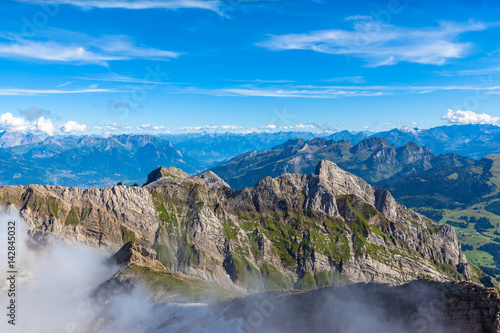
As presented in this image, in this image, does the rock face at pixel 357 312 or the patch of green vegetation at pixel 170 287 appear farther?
the patch of green vegetation at pixel 170 287

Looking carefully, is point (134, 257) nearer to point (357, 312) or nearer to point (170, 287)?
point (170, 287)

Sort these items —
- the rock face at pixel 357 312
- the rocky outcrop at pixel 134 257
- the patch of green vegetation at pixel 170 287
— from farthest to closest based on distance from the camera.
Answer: the rocky outcrop at pixel 134 257 → the patch of green vegetation at pixel 170 287 → the rock face at pixel 357 312

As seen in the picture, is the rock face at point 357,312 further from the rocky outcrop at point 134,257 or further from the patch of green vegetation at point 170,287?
the rocky outcrop at point 134,257

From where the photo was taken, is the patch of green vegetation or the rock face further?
the patch of green vegetation

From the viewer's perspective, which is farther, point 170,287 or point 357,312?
point 170,287

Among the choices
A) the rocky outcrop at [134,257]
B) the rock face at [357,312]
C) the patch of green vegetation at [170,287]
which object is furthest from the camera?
the rocky outcrop at [134,257]

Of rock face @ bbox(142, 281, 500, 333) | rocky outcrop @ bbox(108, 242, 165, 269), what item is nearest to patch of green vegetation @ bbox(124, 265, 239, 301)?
rocky outcrop @ bbox(108, 242, 165, 269)

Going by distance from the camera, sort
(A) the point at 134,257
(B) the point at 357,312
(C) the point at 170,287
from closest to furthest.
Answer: (B) the point at 357,312 → (C) the point at 170,287 → (A) the point at 134,257

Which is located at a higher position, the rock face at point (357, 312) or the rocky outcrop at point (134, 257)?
the rock face at point (357, 312)

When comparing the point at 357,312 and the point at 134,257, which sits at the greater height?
the point at 357,312

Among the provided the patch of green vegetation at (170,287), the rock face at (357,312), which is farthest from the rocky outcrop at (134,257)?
the rock face at (357,312)

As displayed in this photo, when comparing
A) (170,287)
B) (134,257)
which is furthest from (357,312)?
(134,257)

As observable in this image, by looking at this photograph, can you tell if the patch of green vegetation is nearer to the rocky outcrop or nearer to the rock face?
the rocky outcrop

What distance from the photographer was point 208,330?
90438 millimetres
